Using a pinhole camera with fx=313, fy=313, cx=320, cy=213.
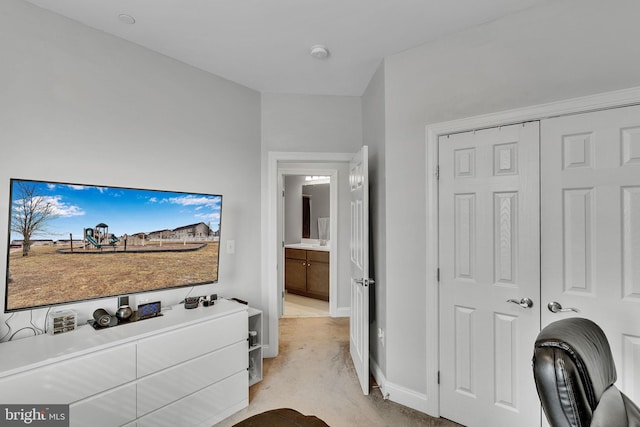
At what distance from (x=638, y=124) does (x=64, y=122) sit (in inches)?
128

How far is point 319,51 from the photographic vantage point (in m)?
2.38

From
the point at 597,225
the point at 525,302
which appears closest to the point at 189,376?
the point at 525,302

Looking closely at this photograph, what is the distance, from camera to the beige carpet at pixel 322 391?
87.7 inches

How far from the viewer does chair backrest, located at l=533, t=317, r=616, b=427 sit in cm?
82

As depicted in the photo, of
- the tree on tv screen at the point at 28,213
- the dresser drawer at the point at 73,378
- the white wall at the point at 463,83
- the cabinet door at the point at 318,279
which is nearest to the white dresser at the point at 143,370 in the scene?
the dresser drawer at the point at 73,378

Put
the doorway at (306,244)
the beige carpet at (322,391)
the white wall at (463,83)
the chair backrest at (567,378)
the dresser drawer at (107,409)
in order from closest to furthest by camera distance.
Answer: the chair backrest at (567,378) < the dresser drawer at (107,409) < the white wall at (463,83) < the beige carpet at (322,391) < the doorway at (306,244)

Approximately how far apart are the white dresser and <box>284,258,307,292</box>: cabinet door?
2998mm

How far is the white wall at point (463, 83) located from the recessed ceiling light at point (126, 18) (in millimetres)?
1794

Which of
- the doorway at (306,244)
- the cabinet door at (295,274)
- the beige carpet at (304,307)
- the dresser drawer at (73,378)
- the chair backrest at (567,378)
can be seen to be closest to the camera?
the chair backrest at (567,378)

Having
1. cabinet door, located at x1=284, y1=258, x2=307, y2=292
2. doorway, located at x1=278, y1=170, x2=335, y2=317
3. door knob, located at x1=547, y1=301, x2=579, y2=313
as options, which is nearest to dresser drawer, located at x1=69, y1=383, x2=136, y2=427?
door knob, located at x1=547, y1=301, x2=579, y2=313

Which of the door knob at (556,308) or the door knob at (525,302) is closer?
the door knob at (556,308)

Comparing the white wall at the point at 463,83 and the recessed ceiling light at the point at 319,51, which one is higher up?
the recessed ceiling light at the point at 319,51

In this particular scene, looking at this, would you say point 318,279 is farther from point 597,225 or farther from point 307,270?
point 597,225

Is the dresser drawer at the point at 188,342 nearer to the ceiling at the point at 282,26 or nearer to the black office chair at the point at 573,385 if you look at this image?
the black office chair at the point at 573,385
